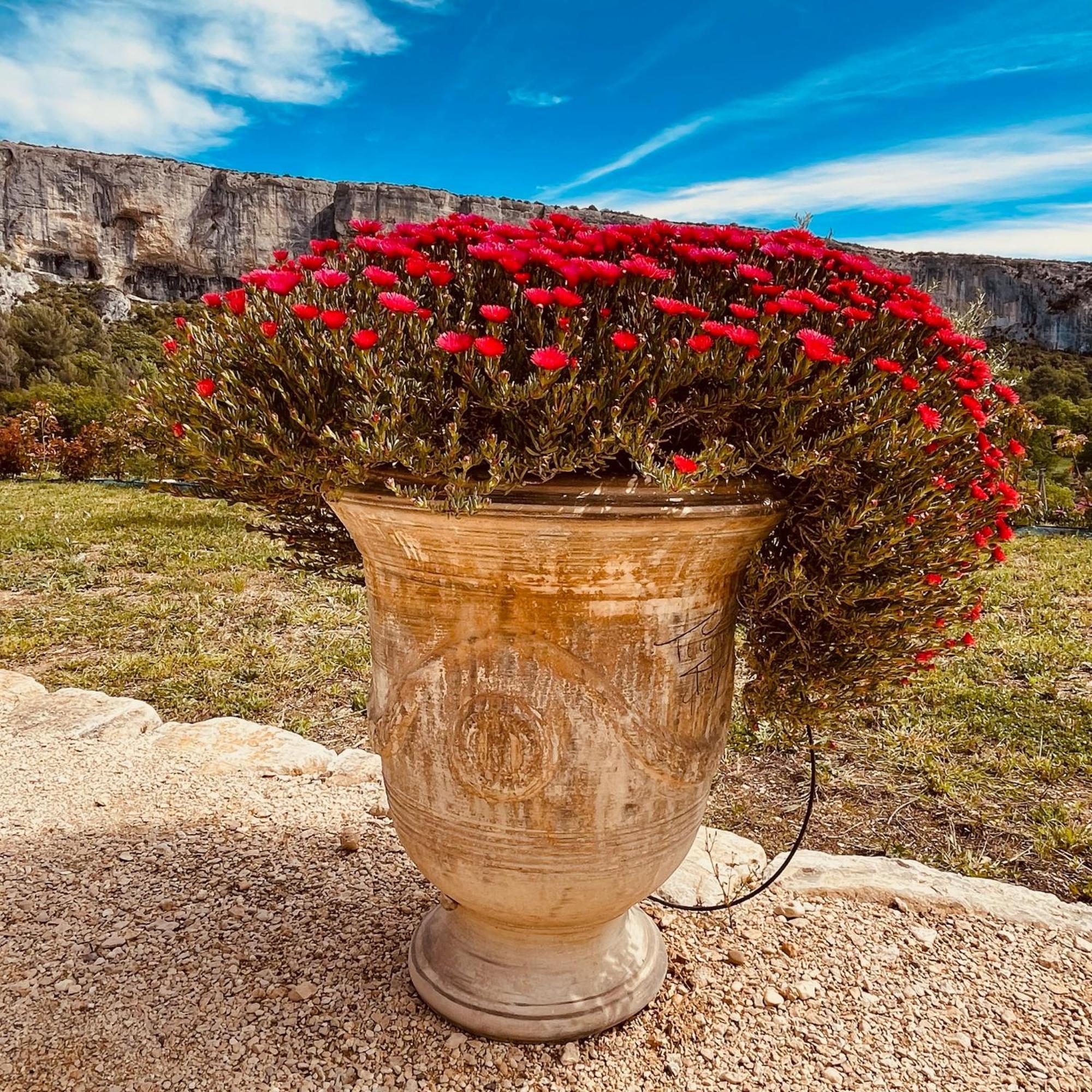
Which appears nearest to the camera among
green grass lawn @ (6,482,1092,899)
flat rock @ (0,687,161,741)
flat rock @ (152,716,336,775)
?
green grass lawn @ (6,482,1092,899)

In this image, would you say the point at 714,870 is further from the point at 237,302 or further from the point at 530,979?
the point at 237,302

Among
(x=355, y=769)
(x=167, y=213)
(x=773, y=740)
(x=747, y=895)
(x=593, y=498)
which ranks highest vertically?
(x=167, y=213)

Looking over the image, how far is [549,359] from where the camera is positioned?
124cm

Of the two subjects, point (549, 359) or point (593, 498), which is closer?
point (549, 359)

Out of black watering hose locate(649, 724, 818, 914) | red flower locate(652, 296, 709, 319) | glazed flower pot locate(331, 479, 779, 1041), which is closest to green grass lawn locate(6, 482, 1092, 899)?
black watering hose locate(649, 724, 818, 914)

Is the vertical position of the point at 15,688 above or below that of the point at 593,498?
below

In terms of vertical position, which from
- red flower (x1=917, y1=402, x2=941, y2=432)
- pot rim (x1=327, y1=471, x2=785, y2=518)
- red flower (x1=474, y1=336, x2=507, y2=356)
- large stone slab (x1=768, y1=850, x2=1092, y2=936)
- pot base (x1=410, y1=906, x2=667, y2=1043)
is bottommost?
large stone slab (x1=768, y1=850, x2=1092, y2=936)

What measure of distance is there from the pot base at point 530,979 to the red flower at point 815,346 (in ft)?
4.79

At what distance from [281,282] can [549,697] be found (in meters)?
0.94

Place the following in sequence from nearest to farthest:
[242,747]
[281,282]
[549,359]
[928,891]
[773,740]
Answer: [549,359]
[281,282]
[928,891]
[242,747]
[773,740]

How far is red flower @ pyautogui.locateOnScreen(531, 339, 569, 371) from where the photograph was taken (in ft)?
4.07

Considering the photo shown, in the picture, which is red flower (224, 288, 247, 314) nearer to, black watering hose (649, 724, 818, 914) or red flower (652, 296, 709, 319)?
red flower (652, 296, 709, 319)

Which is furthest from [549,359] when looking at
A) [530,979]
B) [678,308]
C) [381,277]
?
[530,979]

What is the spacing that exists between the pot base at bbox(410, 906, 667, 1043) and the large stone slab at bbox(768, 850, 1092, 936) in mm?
745
